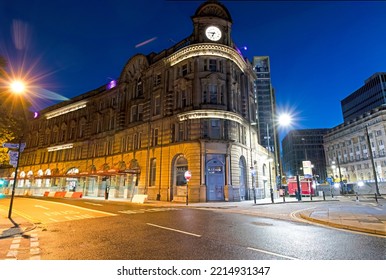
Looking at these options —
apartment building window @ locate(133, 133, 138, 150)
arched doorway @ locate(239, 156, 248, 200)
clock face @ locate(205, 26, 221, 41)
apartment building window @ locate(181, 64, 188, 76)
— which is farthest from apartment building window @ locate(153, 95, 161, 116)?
arched doorway @ locate(239, 156, 248, 200)

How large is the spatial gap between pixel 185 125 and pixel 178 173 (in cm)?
630

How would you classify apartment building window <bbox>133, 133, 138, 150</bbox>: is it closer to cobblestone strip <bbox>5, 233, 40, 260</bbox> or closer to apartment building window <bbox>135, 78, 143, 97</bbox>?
apartment building window <bbox>135, 78, 143, 97</bbox>

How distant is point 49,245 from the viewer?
7047 millimetres

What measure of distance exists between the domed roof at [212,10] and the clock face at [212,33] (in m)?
2.14

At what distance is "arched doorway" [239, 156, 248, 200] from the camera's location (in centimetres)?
2796

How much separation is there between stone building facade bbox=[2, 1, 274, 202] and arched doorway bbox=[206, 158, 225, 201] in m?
0.12

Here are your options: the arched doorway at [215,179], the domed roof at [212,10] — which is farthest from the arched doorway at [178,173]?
the domed roof at [212,10]

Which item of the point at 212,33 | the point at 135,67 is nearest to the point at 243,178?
the point at 212,33

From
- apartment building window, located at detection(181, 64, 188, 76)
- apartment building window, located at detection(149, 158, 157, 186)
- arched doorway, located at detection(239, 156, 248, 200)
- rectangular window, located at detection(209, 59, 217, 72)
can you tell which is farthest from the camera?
apartment building window, located at detection(181, 64, 188, 76)

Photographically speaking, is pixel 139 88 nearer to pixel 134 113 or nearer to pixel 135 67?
pixel 135 67

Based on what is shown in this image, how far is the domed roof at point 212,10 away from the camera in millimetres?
30688

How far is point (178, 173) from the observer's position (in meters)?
28.0

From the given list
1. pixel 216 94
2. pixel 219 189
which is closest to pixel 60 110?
pixel 216 94

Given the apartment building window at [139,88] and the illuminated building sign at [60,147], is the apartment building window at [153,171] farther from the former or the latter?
the illuminated building sign at [60,147]
